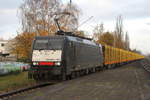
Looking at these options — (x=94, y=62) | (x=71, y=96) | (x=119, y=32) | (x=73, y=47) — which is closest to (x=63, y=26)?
(x=94, y=62)

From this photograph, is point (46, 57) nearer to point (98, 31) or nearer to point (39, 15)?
point (39, 15)

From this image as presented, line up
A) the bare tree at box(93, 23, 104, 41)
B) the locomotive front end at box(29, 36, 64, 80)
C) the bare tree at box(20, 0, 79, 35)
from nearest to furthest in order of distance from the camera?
the locomotive front end at box(29, 36, 64, 80), the bare tree at box(20, 0, 79, 35), the bare tree at box(93, 23, 104, 41)

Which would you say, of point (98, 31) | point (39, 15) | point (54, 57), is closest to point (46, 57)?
point (54, 57)

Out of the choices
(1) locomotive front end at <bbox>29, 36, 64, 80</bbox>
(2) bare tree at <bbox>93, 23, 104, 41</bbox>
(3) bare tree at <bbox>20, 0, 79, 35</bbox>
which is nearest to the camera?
(1) locomotive front end at <bbox>29, 36, 64, 80</bbox>

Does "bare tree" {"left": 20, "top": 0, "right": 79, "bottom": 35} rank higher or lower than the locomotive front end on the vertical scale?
higher

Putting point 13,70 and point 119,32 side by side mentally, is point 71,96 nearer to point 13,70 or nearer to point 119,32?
point 13,70

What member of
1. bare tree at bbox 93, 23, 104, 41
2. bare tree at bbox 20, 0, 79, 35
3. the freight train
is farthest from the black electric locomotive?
bare tree at bbox 93, 23, 104, 41

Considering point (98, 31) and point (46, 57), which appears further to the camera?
point (98, 31)

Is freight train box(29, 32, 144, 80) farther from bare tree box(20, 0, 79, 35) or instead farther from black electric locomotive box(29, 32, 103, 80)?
bare tree box(20, 0, 79, 35)

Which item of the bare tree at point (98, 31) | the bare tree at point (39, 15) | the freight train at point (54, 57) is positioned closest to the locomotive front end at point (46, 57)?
the freight train at point (54, 57)

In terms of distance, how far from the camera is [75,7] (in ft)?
136

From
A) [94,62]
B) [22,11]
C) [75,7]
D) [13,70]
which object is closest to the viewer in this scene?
[13,70]

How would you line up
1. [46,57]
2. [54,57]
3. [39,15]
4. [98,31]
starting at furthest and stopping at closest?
[98,31], [39,15], [46,57], [54,57]

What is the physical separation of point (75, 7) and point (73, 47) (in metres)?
23.4
